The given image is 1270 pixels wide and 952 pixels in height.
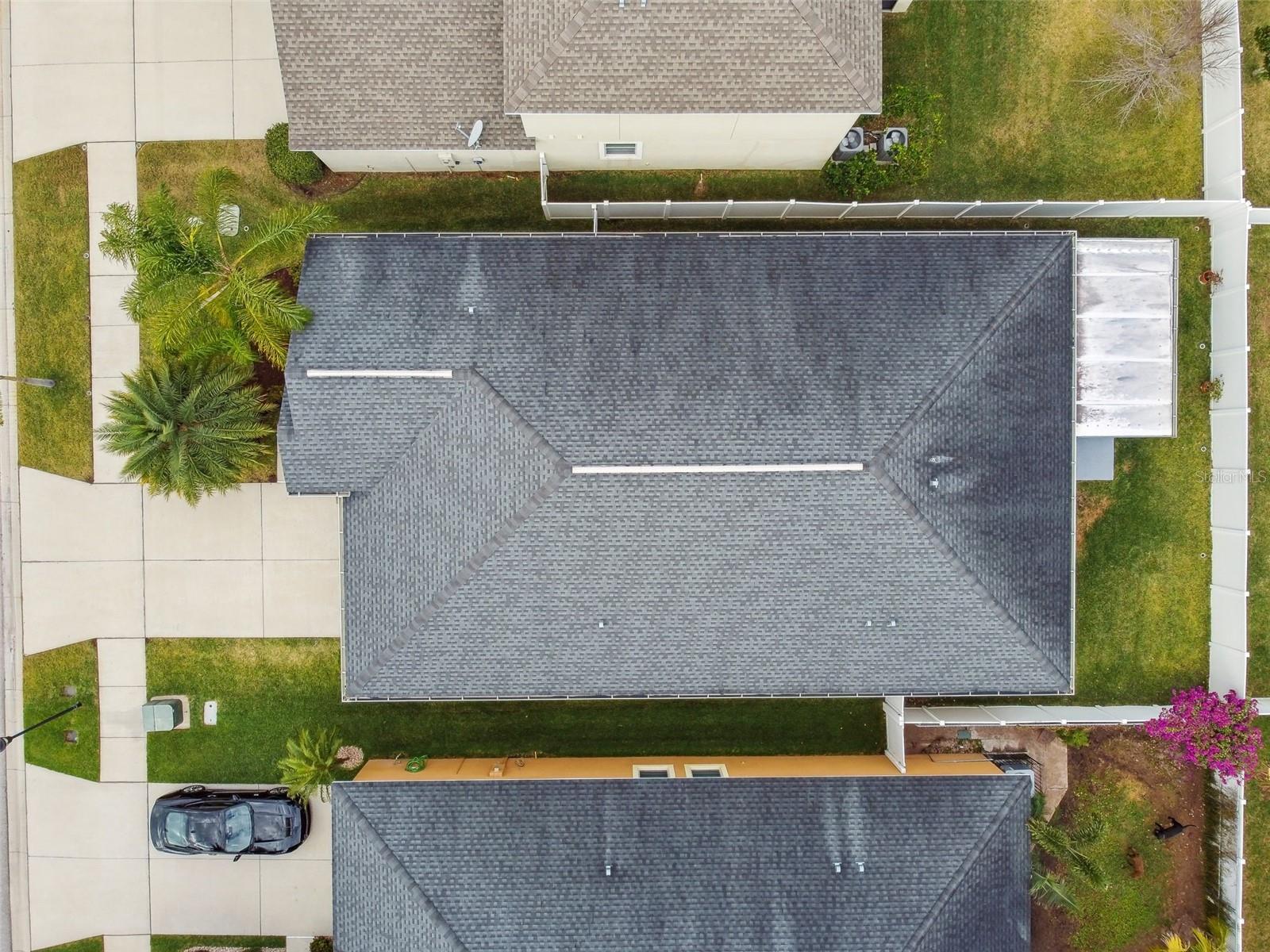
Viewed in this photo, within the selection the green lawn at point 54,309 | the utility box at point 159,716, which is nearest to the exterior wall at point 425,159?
the green lawn at point 54,309

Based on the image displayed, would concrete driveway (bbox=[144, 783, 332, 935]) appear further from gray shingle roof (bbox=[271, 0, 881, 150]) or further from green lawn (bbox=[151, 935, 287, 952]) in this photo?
gray shingle roof (bbox=[271, 0, 881, 150])

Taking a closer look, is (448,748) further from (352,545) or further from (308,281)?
(308,281)

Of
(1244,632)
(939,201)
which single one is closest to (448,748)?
(939,201)

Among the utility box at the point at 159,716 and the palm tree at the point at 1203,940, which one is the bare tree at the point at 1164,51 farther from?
Answer: the utility box at the point at 159,716

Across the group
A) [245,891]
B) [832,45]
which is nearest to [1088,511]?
[832,45]

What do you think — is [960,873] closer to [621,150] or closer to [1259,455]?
[1259,455]

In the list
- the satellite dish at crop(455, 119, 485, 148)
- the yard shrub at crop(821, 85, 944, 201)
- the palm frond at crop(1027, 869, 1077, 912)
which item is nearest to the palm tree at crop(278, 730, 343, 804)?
the satellite dish at crop(455, 119, 485, 148)

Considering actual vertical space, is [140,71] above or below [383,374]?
above
